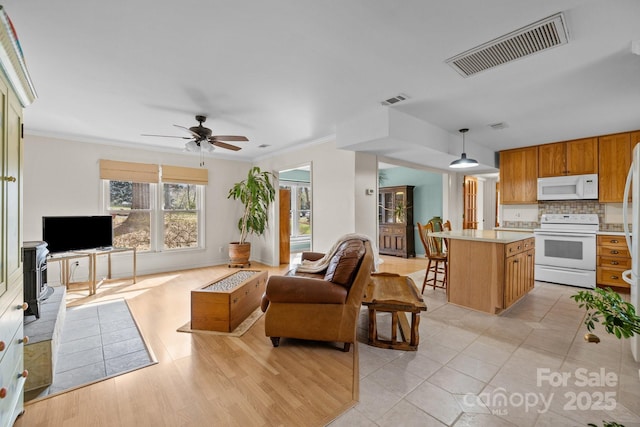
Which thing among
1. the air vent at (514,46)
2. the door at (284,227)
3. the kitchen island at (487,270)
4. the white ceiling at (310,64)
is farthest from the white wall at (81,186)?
the air vent at (514,46)

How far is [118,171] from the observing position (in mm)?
4902

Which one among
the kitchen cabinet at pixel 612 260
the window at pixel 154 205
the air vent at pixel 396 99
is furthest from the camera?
the window at pixel 154 205

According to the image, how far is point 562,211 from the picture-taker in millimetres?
5023

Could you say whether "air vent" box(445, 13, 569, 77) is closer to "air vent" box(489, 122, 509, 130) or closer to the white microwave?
"air vent" box(489, 122, 509, 130)

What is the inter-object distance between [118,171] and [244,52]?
4005mm

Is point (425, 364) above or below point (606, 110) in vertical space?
below

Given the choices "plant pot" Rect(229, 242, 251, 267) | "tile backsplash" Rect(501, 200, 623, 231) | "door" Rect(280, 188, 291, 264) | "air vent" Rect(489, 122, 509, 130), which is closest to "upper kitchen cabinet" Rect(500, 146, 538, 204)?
"tile backsplash" Rect(501, 200, 623, 231)

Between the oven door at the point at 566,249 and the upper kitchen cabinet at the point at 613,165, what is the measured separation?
2.40 feet

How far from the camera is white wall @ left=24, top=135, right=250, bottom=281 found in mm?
4270

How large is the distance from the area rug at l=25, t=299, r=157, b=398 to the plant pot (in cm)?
243

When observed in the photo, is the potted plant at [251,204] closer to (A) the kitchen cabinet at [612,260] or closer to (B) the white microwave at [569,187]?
(B) the white microwave at [569,187]

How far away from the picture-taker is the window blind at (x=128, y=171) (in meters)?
4.80

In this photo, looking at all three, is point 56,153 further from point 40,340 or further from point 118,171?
point 40,340

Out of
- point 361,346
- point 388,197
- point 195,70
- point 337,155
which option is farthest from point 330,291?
point 388,197
